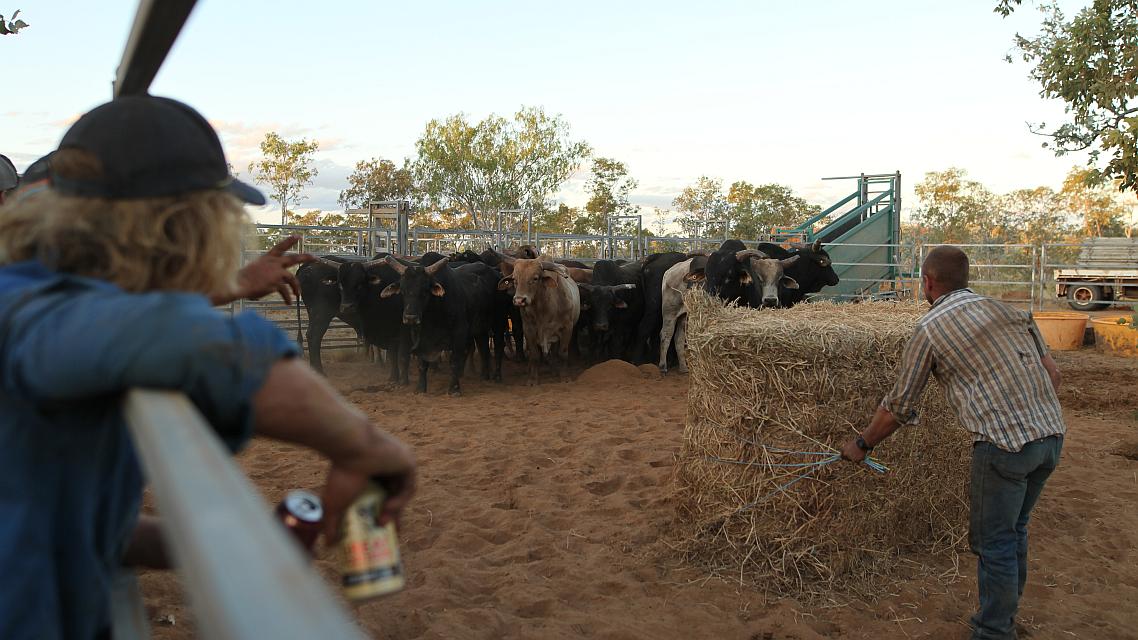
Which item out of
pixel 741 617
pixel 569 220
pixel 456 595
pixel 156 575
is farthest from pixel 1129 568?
pixel 569 220

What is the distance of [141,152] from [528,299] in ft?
33.6

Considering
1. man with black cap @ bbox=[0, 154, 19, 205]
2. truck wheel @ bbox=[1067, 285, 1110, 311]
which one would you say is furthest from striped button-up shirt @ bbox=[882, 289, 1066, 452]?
truck wheel @ bbox=[1067, 285, 1110, 311]

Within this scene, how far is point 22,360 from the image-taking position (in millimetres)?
1005

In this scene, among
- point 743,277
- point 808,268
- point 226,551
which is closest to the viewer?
point 226,551

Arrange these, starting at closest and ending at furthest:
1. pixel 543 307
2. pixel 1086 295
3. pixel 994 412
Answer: pixel 994 412, pixel 543 307, pixel 1086 295

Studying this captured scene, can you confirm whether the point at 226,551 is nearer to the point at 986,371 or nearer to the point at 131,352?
the point at 131,352

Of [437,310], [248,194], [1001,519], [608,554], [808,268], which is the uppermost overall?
[248,194]

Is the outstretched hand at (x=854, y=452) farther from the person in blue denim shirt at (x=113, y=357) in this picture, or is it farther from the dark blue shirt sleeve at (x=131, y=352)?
the dark blue shirt sleeve at (x=131, y=352)

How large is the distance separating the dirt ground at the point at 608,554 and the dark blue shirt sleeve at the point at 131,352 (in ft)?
10.4

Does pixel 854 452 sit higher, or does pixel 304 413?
pixel 304 413

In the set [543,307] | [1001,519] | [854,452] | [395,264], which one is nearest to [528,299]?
[543,307]

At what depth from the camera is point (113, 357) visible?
0.98 meters

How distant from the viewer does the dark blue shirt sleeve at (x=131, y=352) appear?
3.22 ft

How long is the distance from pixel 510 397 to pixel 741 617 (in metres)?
6.56
